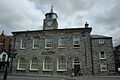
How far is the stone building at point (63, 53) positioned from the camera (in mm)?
23344

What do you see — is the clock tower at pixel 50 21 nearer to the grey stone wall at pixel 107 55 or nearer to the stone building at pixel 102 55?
the stone building at pixel 102 55

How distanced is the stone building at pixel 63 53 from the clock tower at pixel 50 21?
9434 millimetres

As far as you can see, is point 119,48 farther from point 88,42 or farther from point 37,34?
point 37,34

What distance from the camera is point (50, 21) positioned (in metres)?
35.9

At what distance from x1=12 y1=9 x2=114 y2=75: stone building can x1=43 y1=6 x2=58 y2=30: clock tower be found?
9434mm

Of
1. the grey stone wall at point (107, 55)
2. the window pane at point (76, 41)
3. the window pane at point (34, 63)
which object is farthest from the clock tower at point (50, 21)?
the grey stone wall at point (107, 55)

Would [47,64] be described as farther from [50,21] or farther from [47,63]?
[50,21]

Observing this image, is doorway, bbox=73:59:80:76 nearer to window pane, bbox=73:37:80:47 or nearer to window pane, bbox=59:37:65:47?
window pane, bbox=73:37:80:47

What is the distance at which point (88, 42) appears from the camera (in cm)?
2403

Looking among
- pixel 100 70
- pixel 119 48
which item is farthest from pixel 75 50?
pixel 119 48

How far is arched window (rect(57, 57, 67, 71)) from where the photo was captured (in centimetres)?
2355

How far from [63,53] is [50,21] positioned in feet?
46.4

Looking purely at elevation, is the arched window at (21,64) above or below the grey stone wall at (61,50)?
below

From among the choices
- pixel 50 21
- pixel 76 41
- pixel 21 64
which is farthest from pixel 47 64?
pixel 50 21
